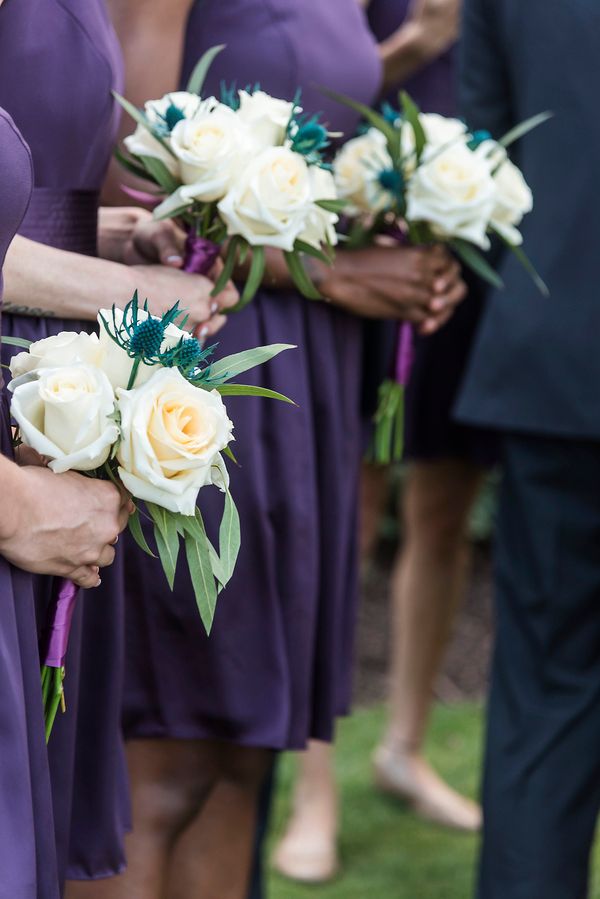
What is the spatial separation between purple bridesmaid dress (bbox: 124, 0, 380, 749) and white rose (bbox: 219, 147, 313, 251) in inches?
13.0

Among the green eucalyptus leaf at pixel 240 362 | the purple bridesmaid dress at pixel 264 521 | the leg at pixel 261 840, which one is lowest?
the leg at pixel 261 840

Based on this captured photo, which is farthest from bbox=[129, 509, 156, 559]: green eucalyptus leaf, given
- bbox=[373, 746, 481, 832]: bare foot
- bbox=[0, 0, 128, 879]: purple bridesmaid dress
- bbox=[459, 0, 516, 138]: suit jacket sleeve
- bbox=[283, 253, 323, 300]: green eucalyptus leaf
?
bbox=[373, 746, 481, 832]: bare foot

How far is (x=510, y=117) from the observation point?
296 centimetres

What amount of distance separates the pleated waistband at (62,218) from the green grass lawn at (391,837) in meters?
1.93

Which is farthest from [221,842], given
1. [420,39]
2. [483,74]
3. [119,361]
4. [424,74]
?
[424,74]

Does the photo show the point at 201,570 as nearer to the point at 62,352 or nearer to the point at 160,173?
the point at 62,352

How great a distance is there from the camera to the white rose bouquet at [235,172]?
6.80 feet

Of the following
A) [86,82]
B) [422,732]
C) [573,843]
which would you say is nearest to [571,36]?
Result: [86,82]

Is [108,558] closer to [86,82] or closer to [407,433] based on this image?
[86,82]

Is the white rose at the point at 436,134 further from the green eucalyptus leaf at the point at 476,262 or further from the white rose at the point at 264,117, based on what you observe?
the white rose at the point at 264,117

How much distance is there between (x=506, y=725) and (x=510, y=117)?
1.29m

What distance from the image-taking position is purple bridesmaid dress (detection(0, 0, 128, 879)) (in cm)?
196

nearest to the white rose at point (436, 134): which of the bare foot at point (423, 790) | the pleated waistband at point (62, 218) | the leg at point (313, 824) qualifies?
the pleated waistband at point (62, 218)

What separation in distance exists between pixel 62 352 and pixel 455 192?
1056mm
